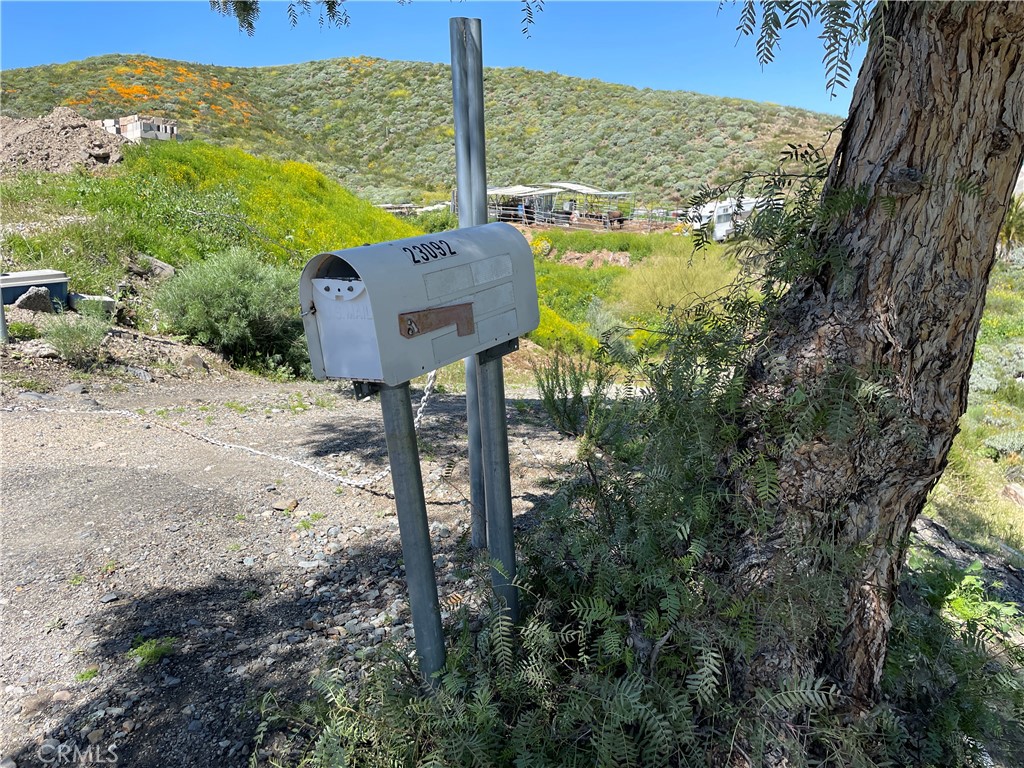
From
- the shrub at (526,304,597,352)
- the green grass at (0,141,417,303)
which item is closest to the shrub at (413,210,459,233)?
the green grass at (0,141,417,303)

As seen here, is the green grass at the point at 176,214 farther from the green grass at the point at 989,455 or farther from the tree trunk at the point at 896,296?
the green grass at the point at 989,455

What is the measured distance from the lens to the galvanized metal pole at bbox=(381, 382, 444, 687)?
1831 mm

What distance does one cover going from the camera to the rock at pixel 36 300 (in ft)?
20.0

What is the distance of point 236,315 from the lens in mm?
6738

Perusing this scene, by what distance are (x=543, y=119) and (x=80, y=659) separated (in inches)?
1602

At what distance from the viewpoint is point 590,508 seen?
2.78 m

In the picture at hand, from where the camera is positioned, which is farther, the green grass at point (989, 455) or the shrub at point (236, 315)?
the shrub at point (236, 315)

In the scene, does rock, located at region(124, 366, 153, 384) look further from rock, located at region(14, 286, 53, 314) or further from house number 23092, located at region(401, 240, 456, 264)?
house number 23092, located at region(401, 240, 456, 264)

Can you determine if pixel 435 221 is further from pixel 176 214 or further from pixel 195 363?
pixel 195 363

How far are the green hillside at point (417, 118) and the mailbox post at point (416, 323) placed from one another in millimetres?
24074

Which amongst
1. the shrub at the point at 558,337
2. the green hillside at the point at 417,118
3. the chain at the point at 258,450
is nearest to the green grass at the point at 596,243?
the green hillside at the point at 417,118

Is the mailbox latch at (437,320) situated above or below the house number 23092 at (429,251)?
below

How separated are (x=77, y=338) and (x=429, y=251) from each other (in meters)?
5.03

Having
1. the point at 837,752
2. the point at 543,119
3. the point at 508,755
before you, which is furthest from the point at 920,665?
the point at 543,119
